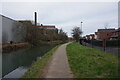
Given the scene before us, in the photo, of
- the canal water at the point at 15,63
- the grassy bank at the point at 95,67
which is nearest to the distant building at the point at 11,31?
the canal water at the point at 15,63

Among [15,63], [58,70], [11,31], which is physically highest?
[11,31]

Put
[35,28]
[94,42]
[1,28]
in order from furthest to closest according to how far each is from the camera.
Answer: [35,28]
[1,28]
[94,42]

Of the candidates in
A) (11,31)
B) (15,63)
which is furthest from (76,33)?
(15,63)

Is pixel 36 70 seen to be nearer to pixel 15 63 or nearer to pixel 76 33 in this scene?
pixel 15 63

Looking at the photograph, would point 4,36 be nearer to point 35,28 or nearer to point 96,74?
point 35,28

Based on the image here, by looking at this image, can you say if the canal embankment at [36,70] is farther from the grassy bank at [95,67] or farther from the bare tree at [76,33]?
the bare tree at [76,33]

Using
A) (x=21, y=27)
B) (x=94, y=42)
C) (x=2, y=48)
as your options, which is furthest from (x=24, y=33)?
(x=94, y=42)

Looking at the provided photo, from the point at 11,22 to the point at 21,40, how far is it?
335 inches

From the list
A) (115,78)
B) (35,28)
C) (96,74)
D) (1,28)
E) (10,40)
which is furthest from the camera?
(35,28)

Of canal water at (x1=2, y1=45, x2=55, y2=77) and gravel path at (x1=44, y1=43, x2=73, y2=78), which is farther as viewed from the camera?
canal water at (x1=2, y1=45, x2=55, y2=77)

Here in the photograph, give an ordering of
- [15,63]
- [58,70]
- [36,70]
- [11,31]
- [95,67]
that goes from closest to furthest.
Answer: [58,70]
[95,67]
[36,70]
[15,63]
[11,31]

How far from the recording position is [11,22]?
4897cm

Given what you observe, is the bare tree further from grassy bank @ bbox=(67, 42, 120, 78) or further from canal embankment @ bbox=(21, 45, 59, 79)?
canal embankment @ bbox=(21, 45, 59, 79)

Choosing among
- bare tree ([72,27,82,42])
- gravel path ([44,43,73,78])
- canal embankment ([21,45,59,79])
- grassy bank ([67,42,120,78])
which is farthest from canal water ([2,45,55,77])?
bare tree ([72,27,82,42])
